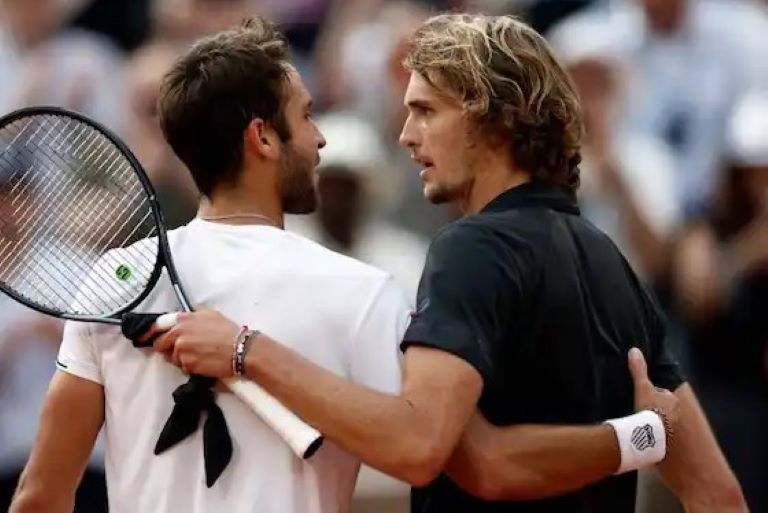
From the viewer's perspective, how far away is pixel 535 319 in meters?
3.65

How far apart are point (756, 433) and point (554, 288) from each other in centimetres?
291

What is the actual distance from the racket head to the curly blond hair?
0.66 meters

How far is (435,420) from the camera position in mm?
3488

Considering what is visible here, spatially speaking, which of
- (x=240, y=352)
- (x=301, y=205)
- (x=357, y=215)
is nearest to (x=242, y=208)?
(x=301, y=205)

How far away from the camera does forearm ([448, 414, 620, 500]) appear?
3.59 meters

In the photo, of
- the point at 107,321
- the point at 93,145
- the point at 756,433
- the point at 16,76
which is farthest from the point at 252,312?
the point at 16,76

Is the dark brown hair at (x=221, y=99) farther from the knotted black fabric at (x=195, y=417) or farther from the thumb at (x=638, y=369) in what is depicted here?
the thumb at (x=638, y=369)

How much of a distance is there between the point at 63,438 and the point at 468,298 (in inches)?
33.9

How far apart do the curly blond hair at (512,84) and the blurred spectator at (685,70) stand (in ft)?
12.2

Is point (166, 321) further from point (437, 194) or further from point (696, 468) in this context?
point (696, 468)

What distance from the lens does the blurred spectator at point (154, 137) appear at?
21.9 ft

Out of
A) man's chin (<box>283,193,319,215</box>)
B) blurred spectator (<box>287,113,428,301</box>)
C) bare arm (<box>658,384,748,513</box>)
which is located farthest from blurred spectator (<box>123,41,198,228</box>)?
bare arm (<box>658,384,748,513</box>)

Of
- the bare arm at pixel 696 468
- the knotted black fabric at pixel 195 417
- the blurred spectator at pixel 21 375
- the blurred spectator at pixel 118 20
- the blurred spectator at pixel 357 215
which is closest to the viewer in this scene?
the knotted black fabric at pixel 195 417

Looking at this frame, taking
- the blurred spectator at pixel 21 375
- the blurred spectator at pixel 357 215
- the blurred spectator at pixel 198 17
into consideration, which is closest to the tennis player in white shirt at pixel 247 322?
the blurred spectator at pixel 21 375
